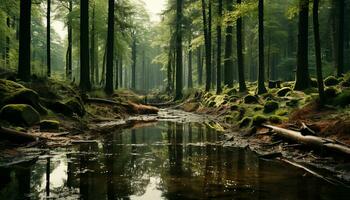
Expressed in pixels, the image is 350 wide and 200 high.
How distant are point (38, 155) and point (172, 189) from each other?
4.56 metres

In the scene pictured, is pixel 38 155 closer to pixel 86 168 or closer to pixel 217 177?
pixel 86 168

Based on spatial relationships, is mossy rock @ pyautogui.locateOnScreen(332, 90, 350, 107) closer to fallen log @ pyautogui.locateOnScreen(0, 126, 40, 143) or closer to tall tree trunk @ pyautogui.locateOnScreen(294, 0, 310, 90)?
tall tree trunk @ pyautogui.locateOnScreen(294, 0, 310, 90)

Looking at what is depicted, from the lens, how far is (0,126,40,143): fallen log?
10492 mm

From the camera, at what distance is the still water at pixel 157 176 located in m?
6.51

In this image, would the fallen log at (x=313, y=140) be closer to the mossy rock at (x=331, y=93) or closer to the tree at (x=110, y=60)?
the mossy rock at (x=331, y=93)

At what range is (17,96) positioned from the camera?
1370 centimetres

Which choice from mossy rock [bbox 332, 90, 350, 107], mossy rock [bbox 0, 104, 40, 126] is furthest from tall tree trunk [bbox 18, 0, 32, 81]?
mossy rock [bbox 332, 90, 350, 107]

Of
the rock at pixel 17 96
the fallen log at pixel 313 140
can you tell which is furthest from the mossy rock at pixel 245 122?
the rock at pixel 17 96

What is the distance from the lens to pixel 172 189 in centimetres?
688

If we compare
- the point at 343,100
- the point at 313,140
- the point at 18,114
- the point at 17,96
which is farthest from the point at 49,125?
the point at 343,100

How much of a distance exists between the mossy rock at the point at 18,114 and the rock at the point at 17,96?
0.79m

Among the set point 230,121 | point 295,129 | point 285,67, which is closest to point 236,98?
point 230,121

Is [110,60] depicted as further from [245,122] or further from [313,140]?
[313,140]

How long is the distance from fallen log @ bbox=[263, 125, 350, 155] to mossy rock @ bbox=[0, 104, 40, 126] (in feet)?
28.1
